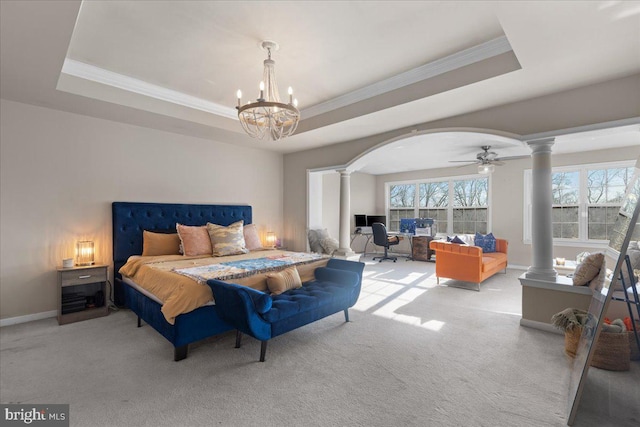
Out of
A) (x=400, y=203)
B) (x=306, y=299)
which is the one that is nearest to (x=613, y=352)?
(x=306, y=299)

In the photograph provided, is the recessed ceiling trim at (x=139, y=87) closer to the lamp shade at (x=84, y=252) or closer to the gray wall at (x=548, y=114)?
the lamp shade at (x=84, y=252)

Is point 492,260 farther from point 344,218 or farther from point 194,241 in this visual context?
point 194,241

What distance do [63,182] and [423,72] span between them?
4.41 metres

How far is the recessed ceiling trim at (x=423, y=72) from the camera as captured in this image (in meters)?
2.62

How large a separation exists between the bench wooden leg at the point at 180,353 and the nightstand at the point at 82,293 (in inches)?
69.0

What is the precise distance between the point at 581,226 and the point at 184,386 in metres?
7.54

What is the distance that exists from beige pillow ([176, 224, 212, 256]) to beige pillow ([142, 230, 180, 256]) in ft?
0.57

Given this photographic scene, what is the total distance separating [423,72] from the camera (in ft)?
10.2

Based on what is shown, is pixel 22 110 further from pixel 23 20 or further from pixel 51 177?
pixel 23 20

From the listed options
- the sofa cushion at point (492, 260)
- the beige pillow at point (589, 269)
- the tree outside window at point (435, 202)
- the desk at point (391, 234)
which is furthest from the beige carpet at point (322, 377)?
the tree outside window at point (435, 202)

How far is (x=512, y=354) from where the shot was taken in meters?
2.61

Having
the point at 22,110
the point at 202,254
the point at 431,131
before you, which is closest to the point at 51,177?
the point at 22,110

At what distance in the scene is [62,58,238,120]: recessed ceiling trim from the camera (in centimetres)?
307

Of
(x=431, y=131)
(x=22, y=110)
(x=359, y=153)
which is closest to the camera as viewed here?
(x=22, y=110)
